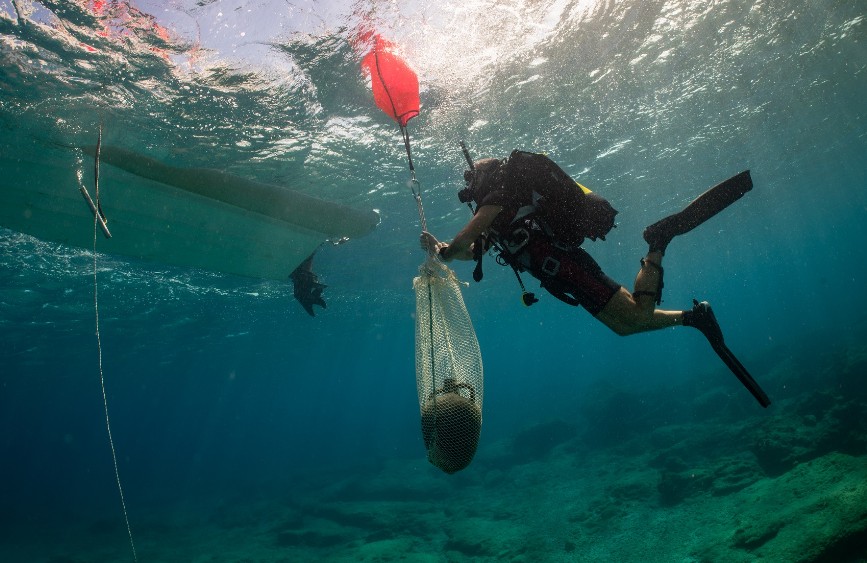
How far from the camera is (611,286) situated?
441 centimetres

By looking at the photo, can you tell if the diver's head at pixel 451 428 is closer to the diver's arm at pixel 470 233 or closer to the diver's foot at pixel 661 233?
the diver's arm at pixel 470 233

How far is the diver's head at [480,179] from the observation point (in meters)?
4.55

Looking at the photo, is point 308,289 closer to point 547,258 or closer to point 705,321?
point 547,258

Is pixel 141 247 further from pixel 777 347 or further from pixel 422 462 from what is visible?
pixel 777 347

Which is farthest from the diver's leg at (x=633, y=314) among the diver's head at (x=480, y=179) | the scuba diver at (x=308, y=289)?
the scuba diver at (x=308, y=289)

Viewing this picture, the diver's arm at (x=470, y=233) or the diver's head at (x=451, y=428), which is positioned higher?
the diver's arm at (x=470, y=233)

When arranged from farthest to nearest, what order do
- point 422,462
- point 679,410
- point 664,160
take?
point 422,462 → point 679,410 → point 664,160

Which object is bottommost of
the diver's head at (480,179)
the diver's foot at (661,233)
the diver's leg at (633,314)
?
the diver's leg at (633,314)

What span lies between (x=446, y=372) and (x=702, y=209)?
314cm

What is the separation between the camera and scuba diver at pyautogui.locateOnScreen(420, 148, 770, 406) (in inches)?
168

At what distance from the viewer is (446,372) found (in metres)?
3.83

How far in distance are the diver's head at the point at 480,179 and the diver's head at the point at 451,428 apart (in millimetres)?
2318

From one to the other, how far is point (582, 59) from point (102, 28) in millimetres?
10896

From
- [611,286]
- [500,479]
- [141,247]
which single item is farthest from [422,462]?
[611,286]
